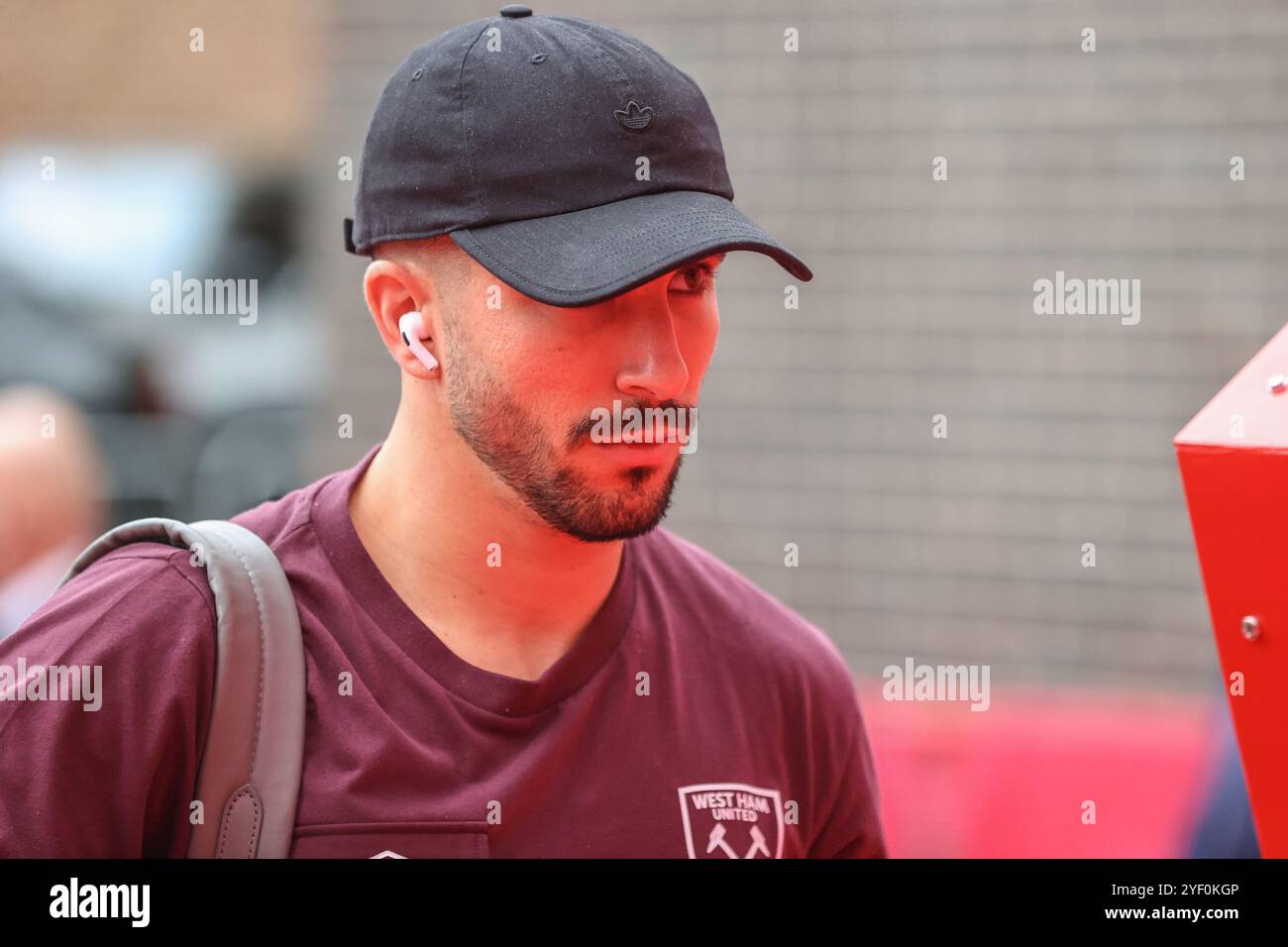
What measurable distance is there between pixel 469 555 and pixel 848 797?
2.35 feet

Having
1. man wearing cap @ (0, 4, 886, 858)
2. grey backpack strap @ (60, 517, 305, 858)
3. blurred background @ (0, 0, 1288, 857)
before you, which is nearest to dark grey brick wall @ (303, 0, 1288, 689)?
blurred background @ (0, 0, 1288, 857)

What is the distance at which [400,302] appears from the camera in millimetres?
2102

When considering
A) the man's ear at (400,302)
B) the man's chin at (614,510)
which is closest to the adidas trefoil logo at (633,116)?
the man's ear at (400,302)

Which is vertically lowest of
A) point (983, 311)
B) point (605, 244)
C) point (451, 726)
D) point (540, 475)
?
point (451, 726)

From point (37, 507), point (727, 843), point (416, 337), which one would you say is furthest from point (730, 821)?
point (37, 507)

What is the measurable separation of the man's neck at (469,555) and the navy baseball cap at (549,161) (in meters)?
0.30

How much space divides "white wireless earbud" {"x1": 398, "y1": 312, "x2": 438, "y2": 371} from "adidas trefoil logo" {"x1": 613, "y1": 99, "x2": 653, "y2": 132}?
38 cm

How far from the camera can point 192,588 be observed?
188 centimetres

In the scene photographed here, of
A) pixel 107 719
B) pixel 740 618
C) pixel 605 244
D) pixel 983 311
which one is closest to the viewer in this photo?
pixel 107 719

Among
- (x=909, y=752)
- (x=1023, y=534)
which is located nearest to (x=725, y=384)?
(x=1023, y=534)

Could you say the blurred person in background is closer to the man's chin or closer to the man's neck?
the man's neck

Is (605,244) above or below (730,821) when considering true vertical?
above

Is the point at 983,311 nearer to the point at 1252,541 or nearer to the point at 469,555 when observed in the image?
the point at 469,555

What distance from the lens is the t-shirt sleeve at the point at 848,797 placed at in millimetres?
2305
